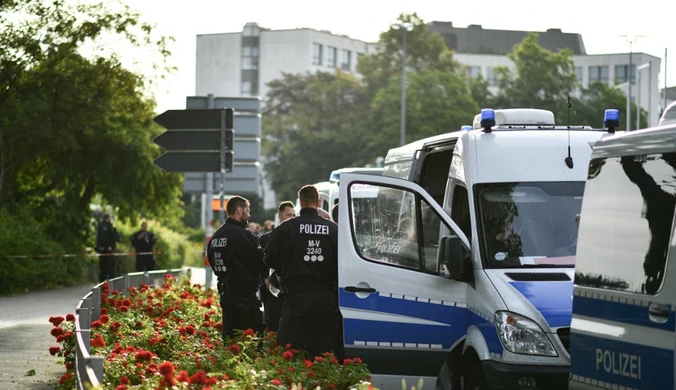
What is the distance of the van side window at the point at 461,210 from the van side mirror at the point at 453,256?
0.42 meters

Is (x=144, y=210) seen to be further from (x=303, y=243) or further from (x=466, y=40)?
(x=466, y=40)

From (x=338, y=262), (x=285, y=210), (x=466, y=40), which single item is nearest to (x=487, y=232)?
(x=338, y=262)

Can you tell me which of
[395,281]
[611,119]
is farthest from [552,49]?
[395,281]

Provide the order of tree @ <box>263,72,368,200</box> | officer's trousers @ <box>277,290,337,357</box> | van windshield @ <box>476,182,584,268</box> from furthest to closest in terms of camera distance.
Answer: tree @ <box>263,72,368,200</box> < officer's trousers @ <box>277,290,337,357</box> < van windshield @ <box>476,182,584,268</box>

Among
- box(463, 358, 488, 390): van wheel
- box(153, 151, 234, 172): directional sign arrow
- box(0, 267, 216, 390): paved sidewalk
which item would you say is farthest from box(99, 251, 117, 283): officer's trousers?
box(463, 358, 488, 390): van wheel

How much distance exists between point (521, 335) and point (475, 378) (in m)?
0.75

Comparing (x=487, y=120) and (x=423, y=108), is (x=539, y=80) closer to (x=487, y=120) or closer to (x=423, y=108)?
(x=423, y=108)

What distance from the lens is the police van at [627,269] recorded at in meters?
6.80

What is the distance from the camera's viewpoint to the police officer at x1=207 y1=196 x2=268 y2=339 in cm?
1245

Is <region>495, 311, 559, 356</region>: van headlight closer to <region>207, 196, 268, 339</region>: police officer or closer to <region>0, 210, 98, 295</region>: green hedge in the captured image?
<region>207, 196, 268, 339</region>: police officer

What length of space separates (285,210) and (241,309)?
2125 mm

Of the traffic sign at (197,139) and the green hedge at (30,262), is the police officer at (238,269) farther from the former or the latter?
the green hedge at (30,262)

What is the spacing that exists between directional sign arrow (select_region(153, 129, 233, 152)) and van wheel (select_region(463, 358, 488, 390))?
10514 mm

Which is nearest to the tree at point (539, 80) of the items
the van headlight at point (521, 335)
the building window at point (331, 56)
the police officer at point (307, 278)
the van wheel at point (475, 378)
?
the building window at point (331, 56)
